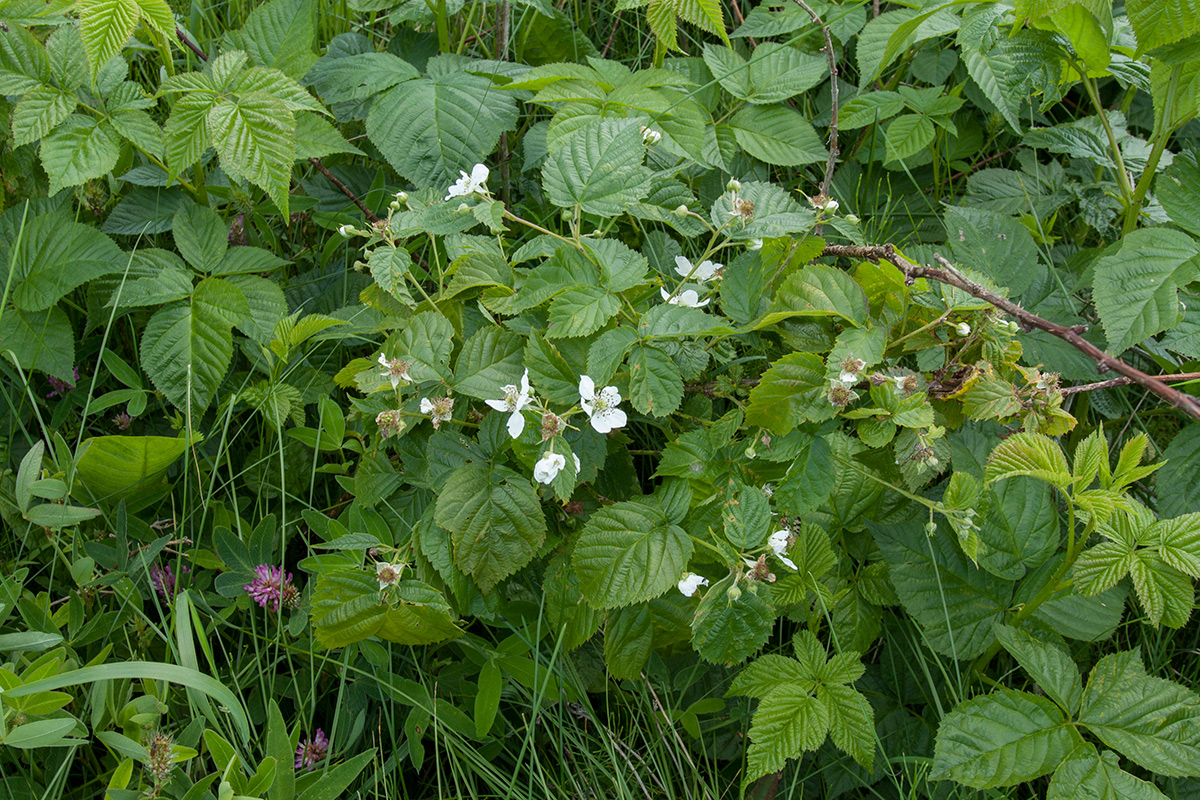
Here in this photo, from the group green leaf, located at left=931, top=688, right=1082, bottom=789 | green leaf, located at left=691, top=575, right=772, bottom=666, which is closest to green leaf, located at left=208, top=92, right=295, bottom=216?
green leaf, located at left=691, top=575, right=772, bottom=666

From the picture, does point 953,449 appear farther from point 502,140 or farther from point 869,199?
point 502,140

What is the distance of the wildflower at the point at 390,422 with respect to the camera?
1.32 meters

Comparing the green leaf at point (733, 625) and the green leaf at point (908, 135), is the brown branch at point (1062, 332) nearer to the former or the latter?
the green leaf at point (733, 625)

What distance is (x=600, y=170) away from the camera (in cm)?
143

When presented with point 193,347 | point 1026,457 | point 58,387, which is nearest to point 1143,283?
point 1026,457

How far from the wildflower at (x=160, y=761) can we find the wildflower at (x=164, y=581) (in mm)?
315

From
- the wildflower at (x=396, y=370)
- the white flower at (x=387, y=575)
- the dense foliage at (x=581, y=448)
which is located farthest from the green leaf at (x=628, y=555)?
the wildflower at (x=396, y=370)

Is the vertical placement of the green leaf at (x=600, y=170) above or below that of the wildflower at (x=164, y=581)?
above

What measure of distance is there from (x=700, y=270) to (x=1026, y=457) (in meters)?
0.62

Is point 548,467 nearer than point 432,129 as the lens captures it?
Yes

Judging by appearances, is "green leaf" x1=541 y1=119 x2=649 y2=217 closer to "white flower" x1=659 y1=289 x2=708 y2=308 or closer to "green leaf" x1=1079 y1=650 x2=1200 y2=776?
"white flower" x1=659 y1=289 x2=708 y2=308

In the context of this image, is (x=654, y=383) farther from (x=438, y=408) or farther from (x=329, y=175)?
(x=329, y=175)

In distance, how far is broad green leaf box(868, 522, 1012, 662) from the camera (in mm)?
1444

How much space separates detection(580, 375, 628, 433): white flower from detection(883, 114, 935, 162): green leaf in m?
1.11
